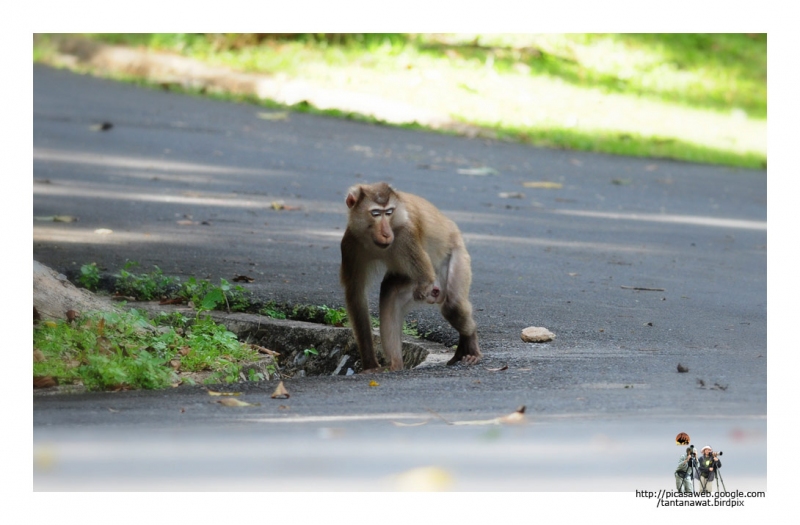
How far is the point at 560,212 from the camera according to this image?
11961mm

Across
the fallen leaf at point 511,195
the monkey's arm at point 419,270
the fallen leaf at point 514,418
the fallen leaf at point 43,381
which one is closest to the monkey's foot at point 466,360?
the monkey's arm at point 419,270

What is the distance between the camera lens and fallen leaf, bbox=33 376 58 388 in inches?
215

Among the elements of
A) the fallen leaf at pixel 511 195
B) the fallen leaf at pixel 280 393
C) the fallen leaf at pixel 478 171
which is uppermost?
the fallen leaf at pixel 478 171

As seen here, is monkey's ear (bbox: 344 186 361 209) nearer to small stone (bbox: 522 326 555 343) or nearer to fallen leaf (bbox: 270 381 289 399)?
small stone (bbox: 522 326 555 343)

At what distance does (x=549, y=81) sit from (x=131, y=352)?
14312 millimetres

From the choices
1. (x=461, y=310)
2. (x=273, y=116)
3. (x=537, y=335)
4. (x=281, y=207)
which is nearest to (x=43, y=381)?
(x=461, y=310)

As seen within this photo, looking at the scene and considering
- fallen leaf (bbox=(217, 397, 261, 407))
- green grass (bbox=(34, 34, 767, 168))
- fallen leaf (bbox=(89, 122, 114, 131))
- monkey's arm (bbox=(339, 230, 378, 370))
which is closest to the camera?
fallen leaf (bbox=(217, 397, 261, 407))

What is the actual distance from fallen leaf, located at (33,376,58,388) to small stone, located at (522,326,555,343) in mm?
2741

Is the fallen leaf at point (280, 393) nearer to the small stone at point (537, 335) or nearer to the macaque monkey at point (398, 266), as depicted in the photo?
the macaque monkey at point (398, 266)

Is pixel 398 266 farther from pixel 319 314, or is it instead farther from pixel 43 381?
pixel 43 381

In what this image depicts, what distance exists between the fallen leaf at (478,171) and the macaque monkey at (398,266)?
270 inches

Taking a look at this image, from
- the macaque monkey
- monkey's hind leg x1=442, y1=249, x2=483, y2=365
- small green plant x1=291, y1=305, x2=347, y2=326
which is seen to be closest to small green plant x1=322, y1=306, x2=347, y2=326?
small green plant x1=291, y1=305, x2=347, y2=326

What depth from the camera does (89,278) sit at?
309 inches

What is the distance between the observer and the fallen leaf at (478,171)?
541 inches
